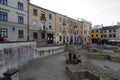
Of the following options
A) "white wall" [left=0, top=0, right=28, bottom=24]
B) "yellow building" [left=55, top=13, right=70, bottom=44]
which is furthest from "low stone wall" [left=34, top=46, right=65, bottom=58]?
"white wall" [left=0, top=0, right=28, bottom=24]

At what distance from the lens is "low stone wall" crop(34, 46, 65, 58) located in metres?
28.4

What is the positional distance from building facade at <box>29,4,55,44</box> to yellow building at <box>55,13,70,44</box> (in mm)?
2519

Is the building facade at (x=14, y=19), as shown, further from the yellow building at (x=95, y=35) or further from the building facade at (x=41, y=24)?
the yellow building at (x=95, y=35)

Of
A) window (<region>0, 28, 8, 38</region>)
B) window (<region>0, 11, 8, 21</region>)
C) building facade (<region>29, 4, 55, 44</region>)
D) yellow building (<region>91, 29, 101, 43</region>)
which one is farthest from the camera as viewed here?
yellow building (<region>91, 29, 101, 43</region>)

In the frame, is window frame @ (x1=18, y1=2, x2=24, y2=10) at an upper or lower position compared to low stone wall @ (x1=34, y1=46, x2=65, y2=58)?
upper

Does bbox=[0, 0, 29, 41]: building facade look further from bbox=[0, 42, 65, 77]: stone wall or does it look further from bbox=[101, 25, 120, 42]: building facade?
bbox=[101, 25, 120, 42]: building facade

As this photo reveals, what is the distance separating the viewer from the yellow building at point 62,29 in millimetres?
46844

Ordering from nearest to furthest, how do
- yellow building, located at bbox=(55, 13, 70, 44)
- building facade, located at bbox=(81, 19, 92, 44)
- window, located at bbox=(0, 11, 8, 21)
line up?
window, located at bbox=(0, 11, 8, 21) → yellow building, located at bbox=(55, 13, 70, 44) → building facade, located at bbox=(81, 19, 92, 44)

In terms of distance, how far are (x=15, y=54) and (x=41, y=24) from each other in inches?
854

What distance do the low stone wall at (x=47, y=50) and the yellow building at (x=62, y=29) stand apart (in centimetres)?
801

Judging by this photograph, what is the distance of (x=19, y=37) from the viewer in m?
31.3

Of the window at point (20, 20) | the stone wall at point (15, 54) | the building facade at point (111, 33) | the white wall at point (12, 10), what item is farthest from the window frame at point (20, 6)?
the building facade at point (111, 33)

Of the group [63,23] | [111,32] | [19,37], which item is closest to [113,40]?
[111,32]

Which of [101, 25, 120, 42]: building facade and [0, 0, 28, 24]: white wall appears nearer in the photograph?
[0, 0, 28, 24]: white wall
